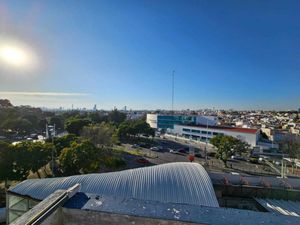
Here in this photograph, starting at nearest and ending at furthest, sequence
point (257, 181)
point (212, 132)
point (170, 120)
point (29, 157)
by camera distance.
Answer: point (257, 181) → point (29, 157) → point (212, 132) → point (170, 120)

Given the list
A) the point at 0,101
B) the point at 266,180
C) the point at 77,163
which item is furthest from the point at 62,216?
the point at 0,101

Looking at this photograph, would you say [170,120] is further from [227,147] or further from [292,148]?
[227,147]

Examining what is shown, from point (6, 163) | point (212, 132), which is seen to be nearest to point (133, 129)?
point (212, 132)

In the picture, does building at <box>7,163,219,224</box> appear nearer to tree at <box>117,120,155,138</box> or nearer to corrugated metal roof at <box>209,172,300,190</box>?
corrugated metal roof at <box>209,172,300,190</box>

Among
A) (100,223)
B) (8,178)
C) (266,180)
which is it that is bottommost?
(8,178)

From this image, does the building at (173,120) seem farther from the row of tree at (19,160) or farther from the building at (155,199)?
the building at (155,199)

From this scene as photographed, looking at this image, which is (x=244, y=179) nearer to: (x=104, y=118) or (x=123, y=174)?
(x=123, y=174)
